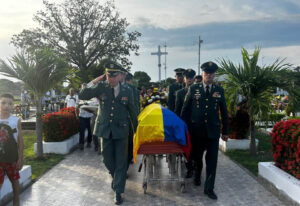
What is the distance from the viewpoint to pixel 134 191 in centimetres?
500

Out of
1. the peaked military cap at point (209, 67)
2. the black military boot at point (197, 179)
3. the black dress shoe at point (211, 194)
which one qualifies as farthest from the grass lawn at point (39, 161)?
the peaked military cap at point (209, 67)

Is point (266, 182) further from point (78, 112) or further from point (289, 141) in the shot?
point (78, 112)

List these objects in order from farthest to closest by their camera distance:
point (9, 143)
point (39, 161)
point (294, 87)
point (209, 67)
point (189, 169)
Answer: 1. point (39, 161)
2. point (294, 87)
3. point (189, 169)
4. point (209, 67)
5. point (9, 143)

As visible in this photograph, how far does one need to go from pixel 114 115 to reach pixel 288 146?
109 inches

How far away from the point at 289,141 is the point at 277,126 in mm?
559

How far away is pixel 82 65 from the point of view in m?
29.5

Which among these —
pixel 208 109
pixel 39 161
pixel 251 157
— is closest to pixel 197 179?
pixel 208 109

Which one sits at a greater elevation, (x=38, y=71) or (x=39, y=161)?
(x=38, y=71)

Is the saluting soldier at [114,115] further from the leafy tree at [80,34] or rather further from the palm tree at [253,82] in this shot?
the leafy tree at [80,34]

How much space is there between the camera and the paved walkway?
448 cm

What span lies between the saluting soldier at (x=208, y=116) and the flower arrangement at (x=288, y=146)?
87 cm

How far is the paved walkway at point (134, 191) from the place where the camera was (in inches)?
176

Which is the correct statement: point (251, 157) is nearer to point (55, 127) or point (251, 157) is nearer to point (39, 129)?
point (55, 127)

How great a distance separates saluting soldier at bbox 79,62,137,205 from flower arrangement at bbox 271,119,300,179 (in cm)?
241
